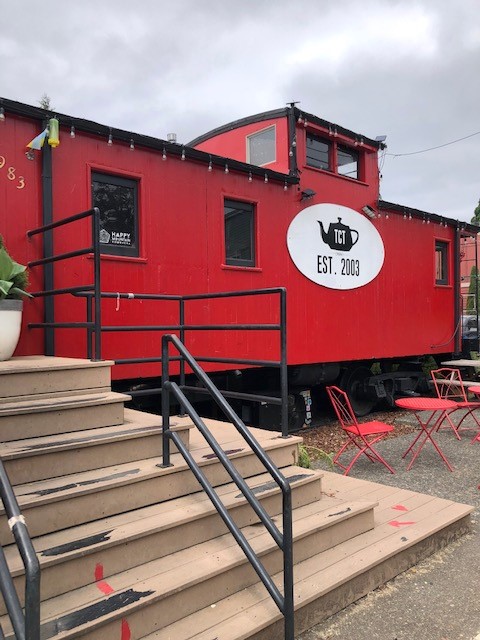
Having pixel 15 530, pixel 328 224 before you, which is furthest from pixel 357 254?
pixel 15 530

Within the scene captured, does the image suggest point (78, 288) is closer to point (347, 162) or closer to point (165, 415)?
point (165, 415)

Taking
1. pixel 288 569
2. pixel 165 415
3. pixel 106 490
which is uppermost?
pixel 165 415

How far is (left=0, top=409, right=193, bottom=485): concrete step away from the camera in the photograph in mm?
2449

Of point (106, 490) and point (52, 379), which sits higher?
point (52, 379)

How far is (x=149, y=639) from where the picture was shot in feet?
6.76

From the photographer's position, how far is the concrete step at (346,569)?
2.20 m

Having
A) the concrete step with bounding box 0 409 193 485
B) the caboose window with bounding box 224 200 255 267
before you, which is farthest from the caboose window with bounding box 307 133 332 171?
the concrete step with bounding box 0 409 193 485

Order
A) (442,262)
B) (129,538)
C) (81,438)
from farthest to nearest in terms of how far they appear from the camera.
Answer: (442,262), (81,438), (129,538)

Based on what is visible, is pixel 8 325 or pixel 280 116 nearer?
pixel 8 325

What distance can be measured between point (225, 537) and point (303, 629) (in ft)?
1.80

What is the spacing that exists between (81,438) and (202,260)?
2847mm

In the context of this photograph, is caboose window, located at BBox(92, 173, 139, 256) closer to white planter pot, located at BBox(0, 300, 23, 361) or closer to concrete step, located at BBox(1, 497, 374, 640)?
white planter pot, located at BBox(0, 300, 23, 361)

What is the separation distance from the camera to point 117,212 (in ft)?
15.5

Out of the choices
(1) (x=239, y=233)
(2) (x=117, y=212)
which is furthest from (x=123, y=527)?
(1) (x=239, y=233)
